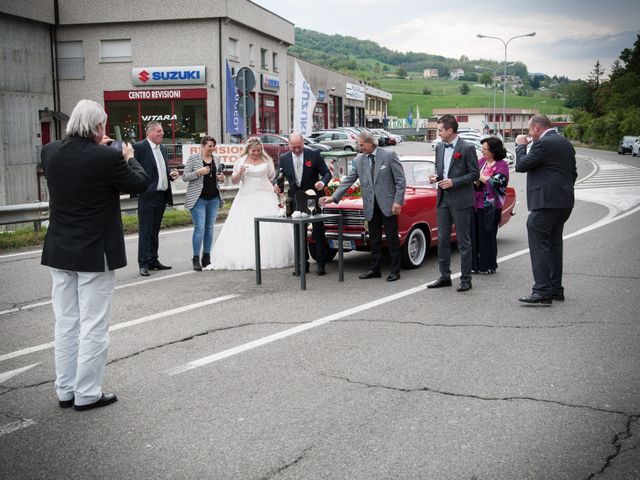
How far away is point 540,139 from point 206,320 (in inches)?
162

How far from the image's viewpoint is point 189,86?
128ft

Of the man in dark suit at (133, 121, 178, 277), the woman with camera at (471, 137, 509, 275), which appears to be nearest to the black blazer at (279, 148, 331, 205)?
the man in dark suit at (133, 121, 178, 277)

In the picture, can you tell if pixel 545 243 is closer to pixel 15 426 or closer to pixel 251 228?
pixel 251 228

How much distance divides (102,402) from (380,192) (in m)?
5.35

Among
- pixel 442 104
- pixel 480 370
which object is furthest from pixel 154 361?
pixel 442 104

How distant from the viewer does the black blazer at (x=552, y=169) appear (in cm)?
801

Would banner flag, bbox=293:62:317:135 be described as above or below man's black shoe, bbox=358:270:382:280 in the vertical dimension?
above

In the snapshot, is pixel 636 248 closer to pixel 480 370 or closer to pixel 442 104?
pixel 480 370

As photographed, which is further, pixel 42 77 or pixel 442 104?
pixel 442 104

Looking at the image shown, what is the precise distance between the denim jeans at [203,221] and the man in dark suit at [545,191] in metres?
4.85

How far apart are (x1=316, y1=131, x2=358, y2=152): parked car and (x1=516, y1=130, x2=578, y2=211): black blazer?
39070 millimetres

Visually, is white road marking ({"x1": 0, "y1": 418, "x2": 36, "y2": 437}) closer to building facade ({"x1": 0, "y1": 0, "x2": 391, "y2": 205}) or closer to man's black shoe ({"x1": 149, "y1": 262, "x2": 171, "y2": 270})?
man's black shoe ({"x1": 149, "y1": 262, "x2": 171, "y2": 270})

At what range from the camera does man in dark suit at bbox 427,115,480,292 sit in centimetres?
904

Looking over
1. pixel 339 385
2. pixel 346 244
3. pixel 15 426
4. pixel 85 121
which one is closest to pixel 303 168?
pixel 346 244
